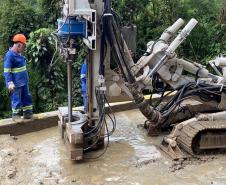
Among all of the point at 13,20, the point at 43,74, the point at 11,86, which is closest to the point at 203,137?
the point at 11,86

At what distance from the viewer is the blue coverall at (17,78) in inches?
307

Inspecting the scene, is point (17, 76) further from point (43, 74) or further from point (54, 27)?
point (54, 27)

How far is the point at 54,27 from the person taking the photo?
13.1 m

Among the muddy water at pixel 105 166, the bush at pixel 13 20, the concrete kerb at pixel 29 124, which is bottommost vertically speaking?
the muddy water at pixel 105 166

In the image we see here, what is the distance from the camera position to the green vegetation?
1121cm

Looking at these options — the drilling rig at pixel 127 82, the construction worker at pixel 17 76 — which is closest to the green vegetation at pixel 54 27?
the construction worker at pixel 17 76

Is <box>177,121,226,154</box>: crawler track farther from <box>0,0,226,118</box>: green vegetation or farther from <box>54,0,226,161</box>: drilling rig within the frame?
<box>0,0,226,118</box>: green vegetation

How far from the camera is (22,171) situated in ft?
21.0

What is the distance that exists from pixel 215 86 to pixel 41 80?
5063 mm

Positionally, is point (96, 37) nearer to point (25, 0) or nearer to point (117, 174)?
point (117, 174)

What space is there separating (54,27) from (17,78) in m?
5.38

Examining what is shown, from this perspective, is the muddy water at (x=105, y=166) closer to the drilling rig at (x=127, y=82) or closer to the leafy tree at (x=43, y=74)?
the drilling rig at (x=127, y=82)

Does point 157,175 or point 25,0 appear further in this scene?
point 25,0

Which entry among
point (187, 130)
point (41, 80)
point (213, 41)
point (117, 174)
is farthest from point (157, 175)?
point (213, 41)
